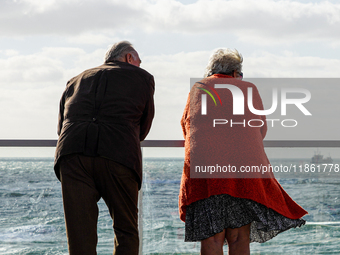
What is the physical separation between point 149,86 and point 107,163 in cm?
50

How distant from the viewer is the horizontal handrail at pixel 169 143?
9.91 ft

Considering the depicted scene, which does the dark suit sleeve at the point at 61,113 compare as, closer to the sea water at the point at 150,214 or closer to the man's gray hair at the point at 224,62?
the sea water at the point at 150,214

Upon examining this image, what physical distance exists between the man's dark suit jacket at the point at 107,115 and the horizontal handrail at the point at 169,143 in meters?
0.52

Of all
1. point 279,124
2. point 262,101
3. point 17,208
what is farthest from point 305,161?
point 17,208

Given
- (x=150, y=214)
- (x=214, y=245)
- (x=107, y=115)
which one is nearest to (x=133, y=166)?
(x=107, y=115)

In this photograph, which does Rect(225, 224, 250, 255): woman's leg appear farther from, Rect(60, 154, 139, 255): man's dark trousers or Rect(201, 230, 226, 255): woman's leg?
Rect(60, 154, 139, 255): man's dark trousers

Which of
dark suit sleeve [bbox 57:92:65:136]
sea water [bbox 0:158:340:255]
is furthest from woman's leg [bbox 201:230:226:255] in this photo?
dark suit sleeve [bbox 57:92:65:136]

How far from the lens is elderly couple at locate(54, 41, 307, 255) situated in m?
2.39

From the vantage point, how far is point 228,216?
247 cm

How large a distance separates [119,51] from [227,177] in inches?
37.8

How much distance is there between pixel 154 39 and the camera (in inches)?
2046

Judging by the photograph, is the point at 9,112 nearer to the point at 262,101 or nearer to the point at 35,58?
the point at 35,58

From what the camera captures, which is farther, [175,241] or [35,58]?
[35,58]

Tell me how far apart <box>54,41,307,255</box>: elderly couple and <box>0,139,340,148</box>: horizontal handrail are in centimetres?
44
